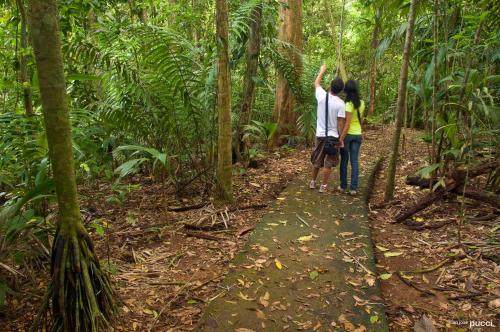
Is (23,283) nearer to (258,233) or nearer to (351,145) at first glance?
(258,233)

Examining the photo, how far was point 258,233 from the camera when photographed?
4.02 metres

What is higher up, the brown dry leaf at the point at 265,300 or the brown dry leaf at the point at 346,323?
the brown dry leaf at the point at 265,300

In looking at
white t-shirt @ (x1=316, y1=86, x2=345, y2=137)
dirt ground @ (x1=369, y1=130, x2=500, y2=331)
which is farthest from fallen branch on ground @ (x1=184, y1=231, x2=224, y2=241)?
white t-shirt @ (x1=316, y1=86, x2=345, y2=137)

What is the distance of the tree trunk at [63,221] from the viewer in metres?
2.04

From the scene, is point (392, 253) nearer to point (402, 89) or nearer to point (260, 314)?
point (260, 314)

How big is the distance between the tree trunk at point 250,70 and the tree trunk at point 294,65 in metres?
1.94

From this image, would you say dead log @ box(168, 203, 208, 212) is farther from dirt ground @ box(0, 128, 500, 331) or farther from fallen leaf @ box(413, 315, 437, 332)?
fallen leaf @ box(413, 315, 437, 332)

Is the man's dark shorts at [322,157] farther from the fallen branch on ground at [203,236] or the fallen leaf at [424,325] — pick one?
the fallen leaf at [424,325]

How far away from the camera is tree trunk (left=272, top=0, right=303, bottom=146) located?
8.39m

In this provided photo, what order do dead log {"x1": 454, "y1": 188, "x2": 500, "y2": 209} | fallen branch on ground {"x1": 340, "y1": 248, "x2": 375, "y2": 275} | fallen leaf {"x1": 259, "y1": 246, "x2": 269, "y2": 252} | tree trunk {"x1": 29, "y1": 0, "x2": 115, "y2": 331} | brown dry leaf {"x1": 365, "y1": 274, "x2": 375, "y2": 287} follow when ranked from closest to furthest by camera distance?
tree trunk {"x1": 29, "y1": 0, "x2": 115, "y2": 331}
brown dry leaf {"x1": 365, "y1": 274, "x2": 375, "y2": 287}
fallen branch on ground {"x1": 340, "y1": 248, "x2": 375, "y2": 275}
fallen leaf {"x1": 259, "y1": 246, "x2": 269, "y2": 252}
dead log {"x1": 454, "y1": 188, "x2": 500, "y2": 209}

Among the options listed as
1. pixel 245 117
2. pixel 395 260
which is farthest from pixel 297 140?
pixel 395 260

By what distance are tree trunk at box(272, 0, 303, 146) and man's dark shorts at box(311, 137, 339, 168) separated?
3.13 meters

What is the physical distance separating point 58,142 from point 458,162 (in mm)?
4026

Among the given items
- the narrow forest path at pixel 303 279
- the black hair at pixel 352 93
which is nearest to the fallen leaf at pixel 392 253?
the narrow forest path at pixel 303 279
